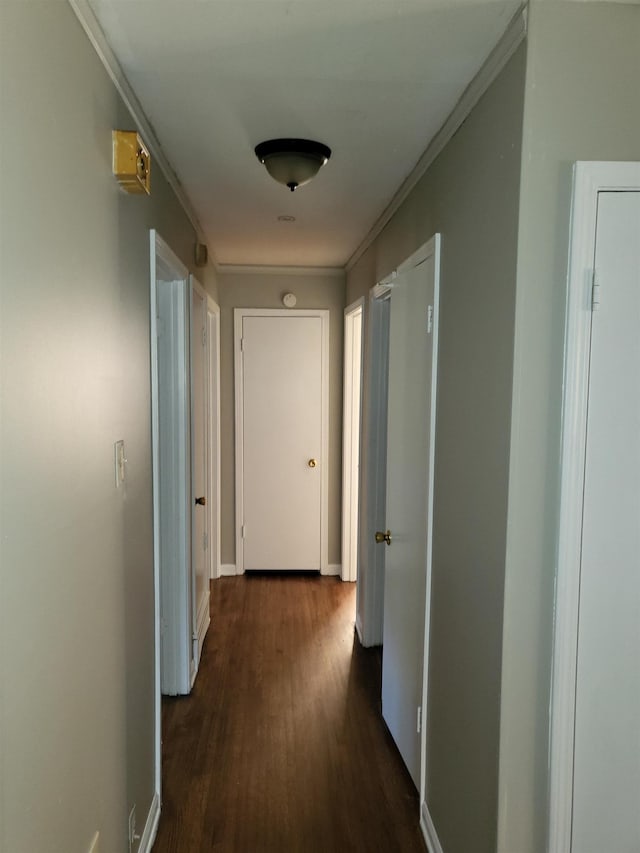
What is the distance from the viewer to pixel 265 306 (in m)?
4.54

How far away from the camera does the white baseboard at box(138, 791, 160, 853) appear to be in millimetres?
1912

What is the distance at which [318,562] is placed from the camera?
4703 mm

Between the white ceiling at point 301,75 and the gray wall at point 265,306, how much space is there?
6.26 feet

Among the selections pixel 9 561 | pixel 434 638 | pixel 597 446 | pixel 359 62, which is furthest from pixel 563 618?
pixel 359 62

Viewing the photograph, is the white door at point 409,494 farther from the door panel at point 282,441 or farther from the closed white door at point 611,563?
the door panel at point 282,441

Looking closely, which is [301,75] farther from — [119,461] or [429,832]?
[429,832]

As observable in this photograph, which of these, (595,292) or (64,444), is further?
(595,292)

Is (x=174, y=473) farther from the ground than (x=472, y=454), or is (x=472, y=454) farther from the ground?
(x=472, y=454)

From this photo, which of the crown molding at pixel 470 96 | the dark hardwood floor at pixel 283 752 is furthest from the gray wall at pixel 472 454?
the dark hardwood floor at pixel 283 752

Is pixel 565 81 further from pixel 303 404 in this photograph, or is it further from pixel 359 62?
pixel 303 404

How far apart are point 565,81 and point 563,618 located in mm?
1227

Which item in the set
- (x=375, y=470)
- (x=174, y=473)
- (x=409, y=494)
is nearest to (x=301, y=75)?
(x=409, y=494)

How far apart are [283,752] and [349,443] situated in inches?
93.4

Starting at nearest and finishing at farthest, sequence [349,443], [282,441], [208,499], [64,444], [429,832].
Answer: [64,444] → [429,832] → [208,499] → [349,443] → [282,441]
